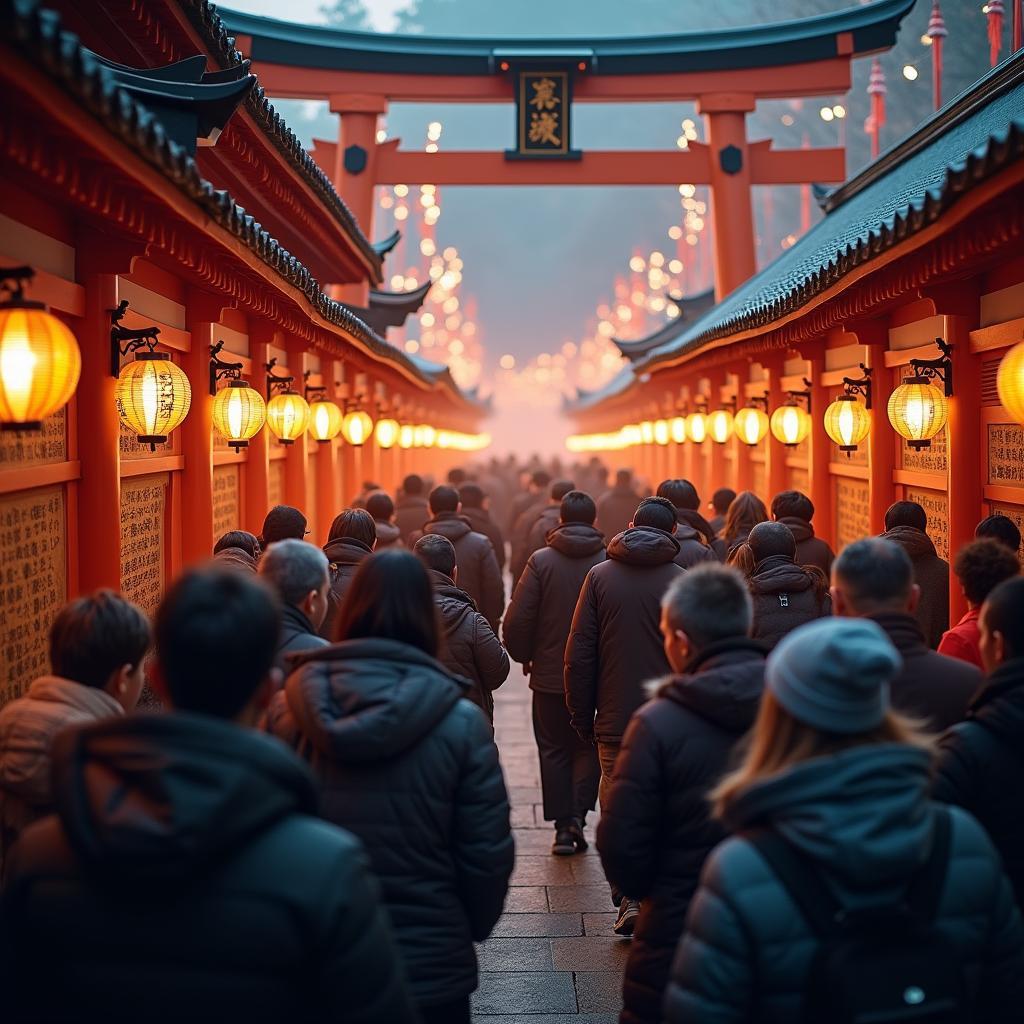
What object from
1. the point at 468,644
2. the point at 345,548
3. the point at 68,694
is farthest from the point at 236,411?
the point at 68,694

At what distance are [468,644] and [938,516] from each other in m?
4.33

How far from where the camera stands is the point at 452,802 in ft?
12.1

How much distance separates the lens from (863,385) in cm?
A: 1061

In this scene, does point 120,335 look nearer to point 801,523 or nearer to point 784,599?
point 784,599

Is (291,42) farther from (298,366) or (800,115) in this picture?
(800,115)

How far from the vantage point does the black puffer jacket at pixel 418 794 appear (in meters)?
3.59

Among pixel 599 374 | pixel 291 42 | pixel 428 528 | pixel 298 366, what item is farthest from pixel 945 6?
pixel 599 374

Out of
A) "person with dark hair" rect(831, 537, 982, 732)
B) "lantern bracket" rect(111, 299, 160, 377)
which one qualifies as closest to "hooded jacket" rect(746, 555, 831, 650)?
"person with dark hair" rect(831, 537, 982, 732)

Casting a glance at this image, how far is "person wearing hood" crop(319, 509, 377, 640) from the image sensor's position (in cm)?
785

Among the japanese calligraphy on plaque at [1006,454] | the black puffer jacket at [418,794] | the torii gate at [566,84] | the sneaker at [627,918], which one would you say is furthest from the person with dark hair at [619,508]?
the black puffer jacket at [418,794]

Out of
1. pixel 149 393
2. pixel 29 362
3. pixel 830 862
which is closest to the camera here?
pixel 830 862

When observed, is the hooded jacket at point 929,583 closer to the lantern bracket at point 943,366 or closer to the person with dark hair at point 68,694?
the lantern bracket at point 943,366

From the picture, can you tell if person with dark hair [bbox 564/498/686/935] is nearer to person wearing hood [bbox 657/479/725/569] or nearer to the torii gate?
person wearing hood [bbox 657/479/725/569]

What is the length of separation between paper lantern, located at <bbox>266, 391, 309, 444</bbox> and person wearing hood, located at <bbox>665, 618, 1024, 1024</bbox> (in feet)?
27.1
